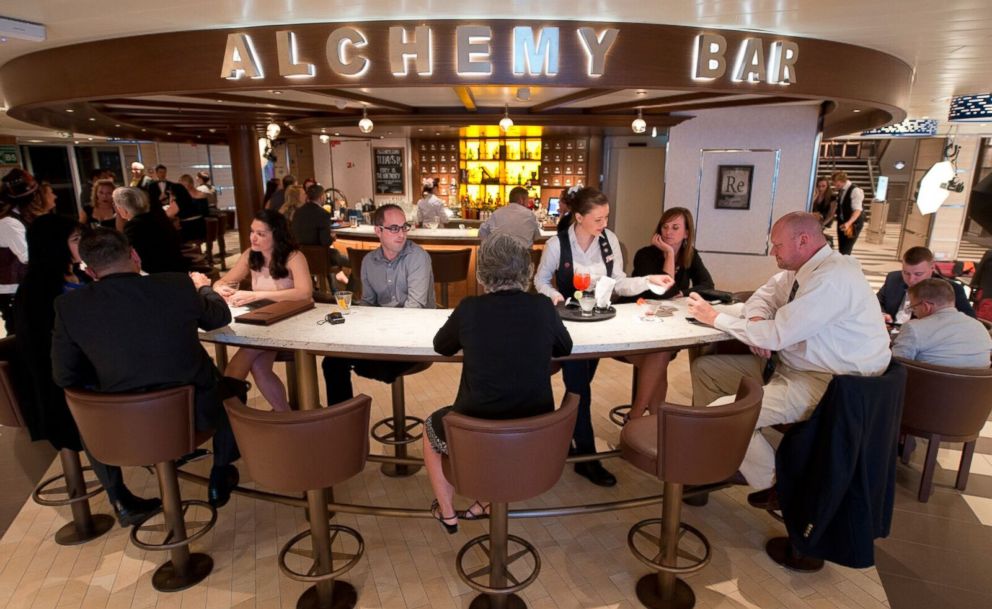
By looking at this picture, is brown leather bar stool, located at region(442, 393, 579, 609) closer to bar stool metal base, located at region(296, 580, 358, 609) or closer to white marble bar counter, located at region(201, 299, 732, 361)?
white marble bar counter, located at region(201, 299, 732, 361)

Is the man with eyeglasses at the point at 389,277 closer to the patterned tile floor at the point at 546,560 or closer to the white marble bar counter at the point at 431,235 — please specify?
the patterned tile floor at the point at 546,560

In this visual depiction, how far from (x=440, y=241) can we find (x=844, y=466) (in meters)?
5.30

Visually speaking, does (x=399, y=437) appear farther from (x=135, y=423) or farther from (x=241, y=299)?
(x=135, y=423)

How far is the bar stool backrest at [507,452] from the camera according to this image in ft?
6.30

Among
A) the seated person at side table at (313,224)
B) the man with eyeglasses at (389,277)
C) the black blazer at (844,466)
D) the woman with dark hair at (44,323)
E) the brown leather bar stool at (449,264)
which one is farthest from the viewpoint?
the seated person at side table at (313,224)

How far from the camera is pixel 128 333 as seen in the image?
7.23 feet

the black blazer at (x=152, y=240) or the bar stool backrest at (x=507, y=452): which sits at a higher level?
the black blazer at (x=152, y=240)

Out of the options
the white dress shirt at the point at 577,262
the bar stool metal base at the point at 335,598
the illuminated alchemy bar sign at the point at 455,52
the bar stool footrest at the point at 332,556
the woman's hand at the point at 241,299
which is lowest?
the bar stool metal base at the point at 335,598

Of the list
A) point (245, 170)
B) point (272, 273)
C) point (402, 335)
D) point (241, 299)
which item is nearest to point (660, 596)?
point (402, 335)

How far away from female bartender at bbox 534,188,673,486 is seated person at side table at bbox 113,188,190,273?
8.91 ft

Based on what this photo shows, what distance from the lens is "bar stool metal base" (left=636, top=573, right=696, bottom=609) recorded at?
98.4 inches

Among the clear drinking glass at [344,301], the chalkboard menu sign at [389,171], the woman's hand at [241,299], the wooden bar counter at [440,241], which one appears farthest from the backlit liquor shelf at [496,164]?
the clear drinking glass at [344,301]

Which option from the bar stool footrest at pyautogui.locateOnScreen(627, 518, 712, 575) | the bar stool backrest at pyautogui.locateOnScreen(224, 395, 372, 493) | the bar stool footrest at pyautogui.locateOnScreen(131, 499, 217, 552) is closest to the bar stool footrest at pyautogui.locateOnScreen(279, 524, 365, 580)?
the bar stool footrest at pyautogui.locateOnScreen(131, 499, 217, 552)

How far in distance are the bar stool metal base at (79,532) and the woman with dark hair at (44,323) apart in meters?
0.50
